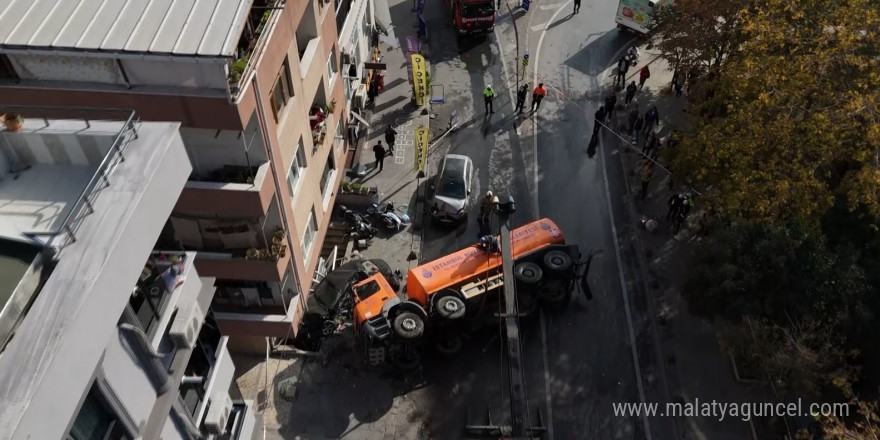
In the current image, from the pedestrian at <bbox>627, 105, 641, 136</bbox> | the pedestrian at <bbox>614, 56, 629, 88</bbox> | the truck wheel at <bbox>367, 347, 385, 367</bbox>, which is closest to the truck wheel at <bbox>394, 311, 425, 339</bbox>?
the truck wheel at <bbox>367, 347, 385, 367</bbox>

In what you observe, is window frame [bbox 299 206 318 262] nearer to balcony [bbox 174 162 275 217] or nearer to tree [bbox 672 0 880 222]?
balcony [bbox 174 162 275 217]

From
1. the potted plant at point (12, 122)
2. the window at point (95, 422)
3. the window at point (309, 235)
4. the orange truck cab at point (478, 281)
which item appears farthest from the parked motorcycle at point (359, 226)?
the window at point (95, 422)

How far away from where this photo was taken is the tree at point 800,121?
56.5 feet

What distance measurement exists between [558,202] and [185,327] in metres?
19.5

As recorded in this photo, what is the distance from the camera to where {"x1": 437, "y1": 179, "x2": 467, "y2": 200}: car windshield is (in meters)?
25.5

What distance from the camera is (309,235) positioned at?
20.9 meters

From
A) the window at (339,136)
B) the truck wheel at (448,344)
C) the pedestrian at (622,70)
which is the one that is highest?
the pedestrian at (622,70)

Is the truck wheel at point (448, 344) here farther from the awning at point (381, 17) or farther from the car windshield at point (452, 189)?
the awning at point (381, 17)

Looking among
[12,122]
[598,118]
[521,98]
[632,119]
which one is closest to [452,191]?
[521,98]

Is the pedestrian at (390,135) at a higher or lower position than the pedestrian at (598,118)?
lower

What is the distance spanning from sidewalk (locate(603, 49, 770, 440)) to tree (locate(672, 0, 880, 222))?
13.7 feet

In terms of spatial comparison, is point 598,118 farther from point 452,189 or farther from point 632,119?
point 452,189

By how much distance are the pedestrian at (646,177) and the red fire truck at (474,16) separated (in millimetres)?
14360

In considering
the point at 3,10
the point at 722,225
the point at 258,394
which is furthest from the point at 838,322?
the point at 3,10
